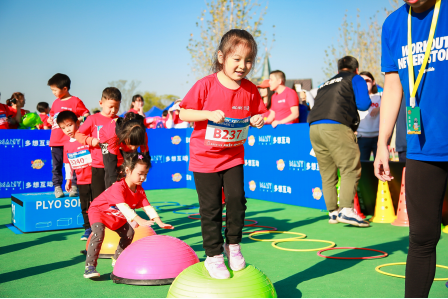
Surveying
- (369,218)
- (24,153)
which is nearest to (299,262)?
(369,218)

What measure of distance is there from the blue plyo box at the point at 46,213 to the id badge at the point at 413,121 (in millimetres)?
5441

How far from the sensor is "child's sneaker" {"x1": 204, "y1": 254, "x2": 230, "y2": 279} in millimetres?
3168

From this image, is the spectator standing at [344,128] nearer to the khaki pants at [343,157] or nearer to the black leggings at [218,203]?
the khaki pants at [343,157]

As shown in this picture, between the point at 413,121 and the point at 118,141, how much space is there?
3.71 metres

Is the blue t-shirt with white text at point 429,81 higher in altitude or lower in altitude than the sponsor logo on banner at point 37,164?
higher

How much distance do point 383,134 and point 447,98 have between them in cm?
42

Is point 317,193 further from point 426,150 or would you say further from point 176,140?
point 426,150

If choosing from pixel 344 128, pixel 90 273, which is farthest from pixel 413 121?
pixel 344 128

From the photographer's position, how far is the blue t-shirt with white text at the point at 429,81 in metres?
2.44

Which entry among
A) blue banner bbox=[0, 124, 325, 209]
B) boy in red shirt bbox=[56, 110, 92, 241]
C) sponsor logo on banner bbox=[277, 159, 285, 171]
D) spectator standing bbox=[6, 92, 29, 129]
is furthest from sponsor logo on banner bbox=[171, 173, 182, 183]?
boy in red shirt bbox=[56, 110, 92, 241]

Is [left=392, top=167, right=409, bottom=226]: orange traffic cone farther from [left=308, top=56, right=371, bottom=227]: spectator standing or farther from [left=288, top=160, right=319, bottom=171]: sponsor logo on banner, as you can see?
[left=288, top=160, right=319, bottom=171]: sponsor logo on banner

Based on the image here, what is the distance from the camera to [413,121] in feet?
8.26

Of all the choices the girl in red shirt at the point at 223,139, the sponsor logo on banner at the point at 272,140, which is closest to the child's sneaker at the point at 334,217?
the sponsor logo on banner at the point at 272,140

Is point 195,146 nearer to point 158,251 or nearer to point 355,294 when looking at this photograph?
point 158,251
